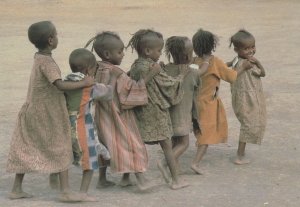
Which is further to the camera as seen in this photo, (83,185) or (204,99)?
(204,99)

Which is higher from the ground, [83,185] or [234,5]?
[83,185]

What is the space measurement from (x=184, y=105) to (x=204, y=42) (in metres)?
0.58

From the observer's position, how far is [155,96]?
493 centimetres

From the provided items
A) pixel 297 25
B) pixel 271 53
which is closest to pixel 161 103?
pixel 271 53

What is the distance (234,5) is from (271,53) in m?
10.9

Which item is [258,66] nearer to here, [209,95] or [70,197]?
[209,95]

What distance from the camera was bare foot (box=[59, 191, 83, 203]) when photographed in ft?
15.3

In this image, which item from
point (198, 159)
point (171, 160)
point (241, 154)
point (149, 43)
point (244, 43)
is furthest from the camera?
point (241, 154)

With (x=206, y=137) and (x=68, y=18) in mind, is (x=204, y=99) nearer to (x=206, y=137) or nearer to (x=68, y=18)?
(x=206, y=137)

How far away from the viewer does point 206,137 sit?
559 centimetres

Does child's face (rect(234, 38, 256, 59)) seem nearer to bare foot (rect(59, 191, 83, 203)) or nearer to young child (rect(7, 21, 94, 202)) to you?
young child (rect(7, 21, 94, 202))

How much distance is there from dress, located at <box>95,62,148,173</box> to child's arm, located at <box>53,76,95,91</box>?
0.25 m

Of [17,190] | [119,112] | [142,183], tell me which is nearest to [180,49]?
[119,112]

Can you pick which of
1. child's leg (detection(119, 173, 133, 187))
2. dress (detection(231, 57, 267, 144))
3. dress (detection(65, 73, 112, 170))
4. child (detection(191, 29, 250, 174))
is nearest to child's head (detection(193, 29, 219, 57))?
child (detection(191, 29, 250, 174))
